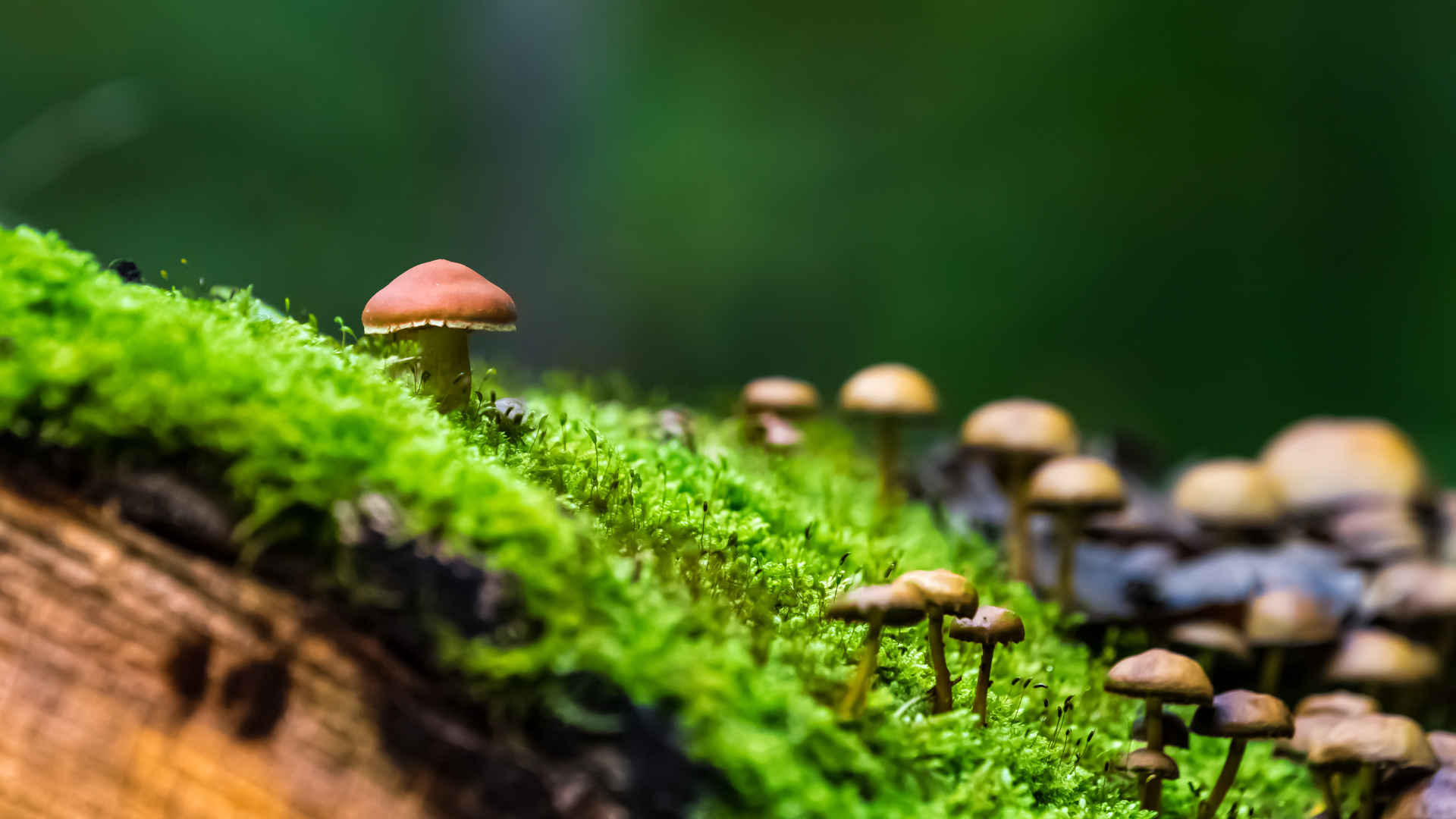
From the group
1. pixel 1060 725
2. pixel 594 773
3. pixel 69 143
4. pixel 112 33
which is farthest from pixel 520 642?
pixel 112 33

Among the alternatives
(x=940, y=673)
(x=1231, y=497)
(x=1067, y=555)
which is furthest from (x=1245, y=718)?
(x=1231, y=497)

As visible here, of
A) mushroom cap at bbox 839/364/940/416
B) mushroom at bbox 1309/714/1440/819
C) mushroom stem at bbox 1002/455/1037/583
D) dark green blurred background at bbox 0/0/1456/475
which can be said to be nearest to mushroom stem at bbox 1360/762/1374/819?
mushroom at bbox 1309/714/1440/819

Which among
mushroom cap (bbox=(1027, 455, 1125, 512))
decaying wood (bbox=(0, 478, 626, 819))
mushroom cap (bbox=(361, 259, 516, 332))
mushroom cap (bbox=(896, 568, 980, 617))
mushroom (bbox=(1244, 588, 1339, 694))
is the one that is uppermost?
mushroom cap (bbox=(1027, 455, 1125, 512))

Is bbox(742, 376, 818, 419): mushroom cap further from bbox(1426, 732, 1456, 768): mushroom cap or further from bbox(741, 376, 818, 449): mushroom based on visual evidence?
bbox(1426, 732, 1456, 768): mushroom cap

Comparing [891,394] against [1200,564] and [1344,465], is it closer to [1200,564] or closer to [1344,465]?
[1200,564]

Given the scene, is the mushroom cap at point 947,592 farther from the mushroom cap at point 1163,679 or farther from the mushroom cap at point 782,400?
the mushroom cap at point 782,400
